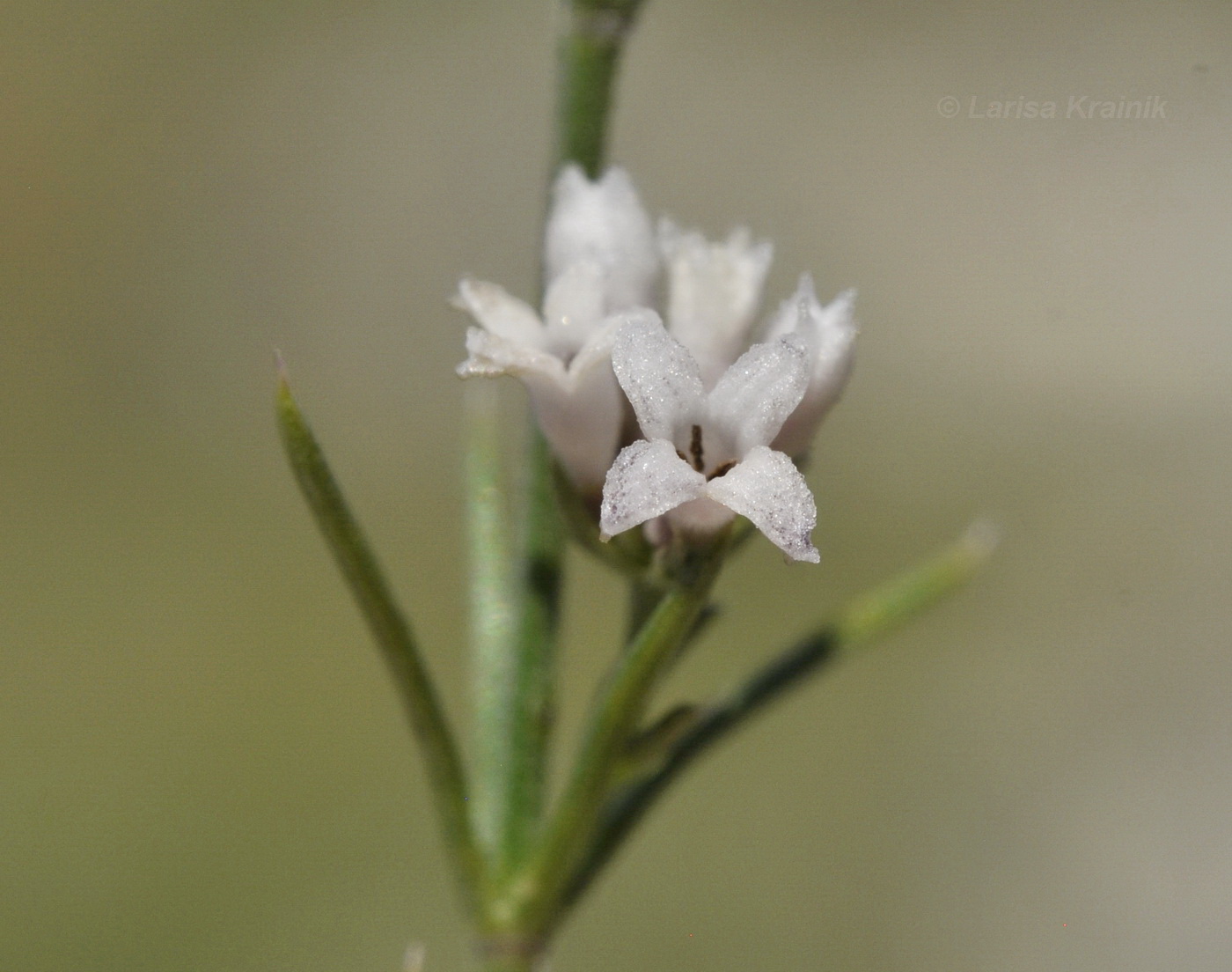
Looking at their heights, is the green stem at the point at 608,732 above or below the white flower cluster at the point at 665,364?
below

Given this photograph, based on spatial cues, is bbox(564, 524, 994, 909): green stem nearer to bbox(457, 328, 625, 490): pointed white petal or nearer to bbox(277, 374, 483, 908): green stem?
bbox(277, 374, 483, 908): green stem

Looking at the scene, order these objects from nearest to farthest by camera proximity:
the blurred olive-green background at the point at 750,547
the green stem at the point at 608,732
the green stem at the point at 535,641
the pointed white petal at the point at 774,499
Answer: the pointed white petal at the point at 774,499, the green stem at the point at 608,732, the green stem at the point at 535,641, the blurred olive-green background at the point at 750,547

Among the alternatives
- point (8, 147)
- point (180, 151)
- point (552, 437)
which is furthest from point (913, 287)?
point (552, 437)

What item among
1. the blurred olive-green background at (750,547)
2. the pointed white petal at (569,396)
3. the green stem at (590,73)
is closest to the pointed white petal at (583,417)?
the pointed white petal at (569,396)

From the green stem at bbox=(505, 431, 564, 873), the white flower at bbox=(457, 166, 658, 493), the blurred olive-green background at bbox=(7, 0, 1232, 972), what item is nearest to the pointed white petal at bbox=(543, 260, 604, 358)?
the white flower at bbox=(457, 166, 658, 493)

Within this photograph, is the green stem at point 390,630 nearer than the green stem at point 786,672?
Yes

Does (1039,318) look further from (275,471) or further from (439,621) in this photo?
(275,471)

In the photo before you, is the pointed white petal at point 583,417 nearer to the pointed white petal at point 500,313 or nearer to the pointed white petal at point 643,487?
the pointed white petal at point 500,313
